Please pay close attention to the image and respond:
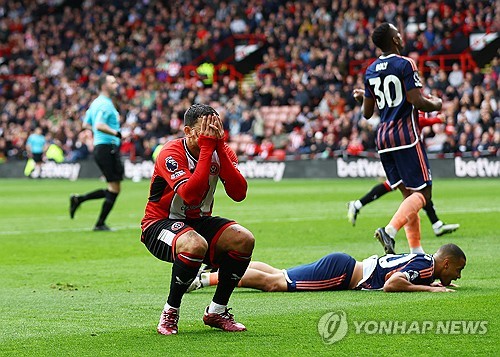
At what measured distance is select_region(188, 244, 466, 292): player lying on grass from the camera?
8.32 m

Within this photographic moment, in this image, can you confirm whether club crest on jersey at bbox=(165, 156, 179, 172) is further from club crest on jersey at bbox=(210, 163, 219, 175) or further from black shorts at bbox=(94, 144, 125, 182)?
black shorts at bbox=(94, 144, 125, 182)

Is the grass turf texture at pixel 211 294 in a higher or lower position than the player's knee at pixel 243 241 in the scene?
lower

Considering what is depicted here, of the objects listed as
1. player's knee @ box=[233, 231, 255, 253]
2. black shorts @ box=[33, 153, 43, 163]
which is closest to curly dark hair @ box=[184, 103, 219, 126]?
player's knee @ box=[233, 231, 255, 253]

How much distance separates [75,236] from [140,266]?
4081mm

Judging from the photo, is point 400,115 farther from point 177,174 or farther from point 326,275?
point 177,174

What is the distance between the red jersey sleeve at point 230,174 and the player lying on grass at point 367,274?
1.63 m

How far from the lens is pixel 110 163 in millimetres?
15758

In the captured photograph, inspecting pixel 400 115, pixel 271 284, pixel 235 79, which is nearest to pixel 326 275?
pixel 271 284

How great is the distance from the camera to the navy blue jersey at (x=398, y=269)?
834cm

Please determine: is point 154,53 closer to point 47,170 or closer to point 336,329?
point 47,170

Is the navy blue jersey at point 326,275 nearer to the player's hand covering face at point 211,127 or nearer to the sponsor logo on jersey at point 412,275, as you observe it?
the sponsor logo on jersey at point 412,275

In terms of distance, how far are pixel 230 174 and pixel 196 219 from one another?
17.6 inches

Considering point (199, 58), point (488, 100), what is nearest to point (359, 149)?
point (488, 100)

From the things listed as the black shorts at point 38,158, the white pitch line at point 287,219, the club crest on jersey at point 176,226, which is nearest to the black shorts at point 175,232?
the club crest on jersey at point 176,226
